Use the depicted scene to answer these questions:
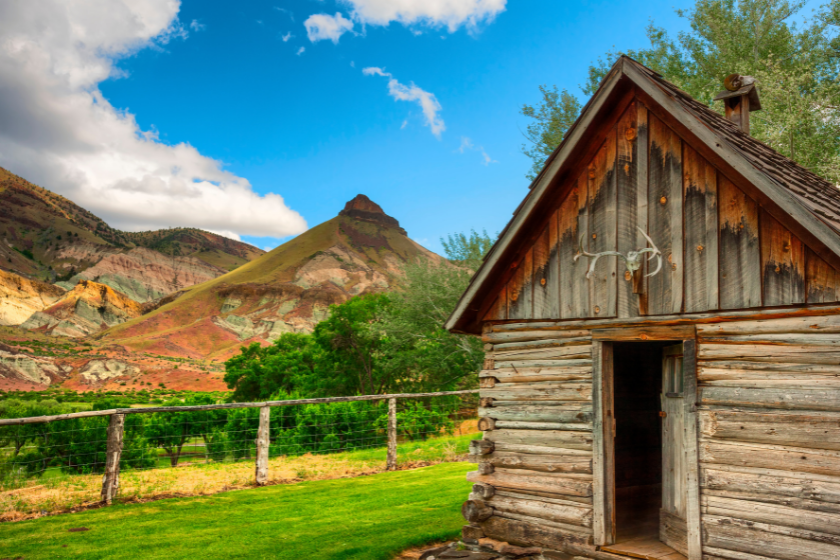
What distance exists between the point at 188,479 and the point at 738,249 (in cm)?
1094

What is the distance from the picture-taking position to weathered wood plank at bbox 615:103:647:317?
5770 millimetres

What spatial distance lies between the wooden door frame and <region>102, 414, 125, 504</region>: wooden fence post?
7714 mm

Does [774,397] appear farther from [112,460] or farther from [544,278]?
[112,460]

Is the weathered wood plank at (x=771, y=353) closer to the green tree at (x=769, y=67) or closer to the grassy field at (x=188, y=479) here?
the grassy field at (x=188, y=479)

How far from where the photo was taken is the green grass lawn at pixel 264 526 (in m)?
7.00

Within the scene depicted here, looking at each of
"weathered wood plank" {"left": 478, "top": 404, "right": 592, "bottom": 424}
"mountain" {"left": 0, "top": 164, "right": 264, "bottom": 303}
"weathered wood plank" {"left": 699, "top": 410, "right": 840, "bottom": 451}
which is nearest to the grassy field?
"weathered wood plank" {"left": 478, "top": 404, "right": 592, "bottom": 424}

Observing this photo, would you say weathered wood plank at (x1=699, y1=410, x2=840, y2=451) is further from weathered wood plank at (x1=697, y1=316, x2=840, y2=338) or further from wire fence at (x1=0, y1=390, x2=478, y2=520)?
wire fence at (x1=0, y1=390, x2=478, y2=520)

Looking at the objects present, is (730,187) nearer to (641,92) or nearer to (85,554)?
(641,92)

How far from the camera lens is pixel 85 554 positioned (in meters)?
6.77

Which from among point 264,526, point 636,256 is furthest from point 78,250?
point 636,256

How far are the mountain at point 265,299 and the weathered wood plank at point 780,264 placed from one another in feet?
221

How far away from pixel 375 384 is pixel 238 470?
17670 mm

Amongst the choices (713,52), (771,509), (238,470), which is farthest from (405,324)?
(771,509)

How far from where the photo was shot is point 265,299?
340 ft
